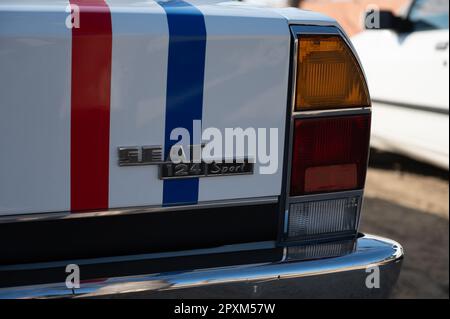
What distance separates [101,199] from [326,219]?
64 cm

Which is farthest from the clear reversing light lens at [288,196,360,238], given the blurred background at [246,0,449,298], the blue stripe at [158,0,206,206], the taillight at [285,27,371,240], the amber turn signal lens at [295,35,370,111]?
the blurred background at [246,0,449,298]

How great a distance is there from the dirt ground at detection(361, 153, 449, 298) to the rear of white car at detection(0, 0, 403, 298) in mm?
1248

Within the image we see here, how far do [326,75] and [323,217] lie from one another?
1.33ft

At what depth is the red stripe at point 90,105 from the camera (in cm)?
137

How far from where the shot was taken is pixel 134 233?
5.06 ft

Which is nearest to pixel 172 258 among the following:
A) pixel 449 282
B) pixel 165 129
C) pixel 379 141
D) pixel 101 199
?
pixel 101 199

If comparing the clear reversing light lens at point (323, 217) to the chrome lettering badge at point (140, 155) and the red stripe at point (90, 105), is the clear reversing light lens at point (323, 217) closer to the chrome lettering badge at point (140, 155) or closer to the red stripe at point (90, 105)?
the chrome lettering badge at point (140, 155)

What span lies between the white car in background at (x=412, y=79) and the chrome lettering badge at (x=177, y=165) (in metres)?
2.22

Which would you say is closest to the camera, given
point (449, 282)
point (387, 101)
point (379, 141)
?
point (449, 282)

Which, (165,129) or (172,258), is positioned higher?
(165,129)

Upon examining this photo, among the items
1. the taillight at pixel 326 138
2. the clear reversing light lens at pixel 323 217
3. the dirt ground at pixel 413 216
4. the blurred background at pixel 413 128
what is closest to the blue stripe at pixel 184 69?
the taillight at pixel 326 138

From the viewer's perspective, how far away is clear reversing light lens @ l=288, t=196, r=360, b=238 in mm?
1660

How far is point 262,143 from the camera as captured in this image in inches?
60.9

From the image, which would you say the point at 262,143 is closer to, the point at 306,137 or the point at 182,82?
the point at 306,137
